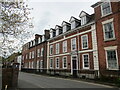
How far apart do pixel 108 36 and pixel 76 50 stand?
589cm

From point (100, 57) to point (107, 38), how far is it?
2.59 m

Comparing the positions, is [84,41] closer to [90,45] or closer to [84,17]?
[90,45]

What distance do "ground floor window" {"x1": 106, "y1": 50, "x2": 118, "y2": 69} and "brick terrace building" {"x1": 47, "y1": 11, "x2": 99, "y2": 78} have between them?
1.73m

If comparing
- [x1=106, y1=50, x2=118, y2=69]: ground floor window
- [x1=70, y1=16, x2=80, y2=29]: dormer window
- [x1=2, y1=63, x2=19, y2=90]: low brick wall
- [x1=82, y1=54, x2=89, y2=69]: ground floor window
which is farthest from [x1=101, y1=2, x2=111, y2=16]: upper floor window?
[x1=2, y1=63, x2=19, y2=90]: low brick wall

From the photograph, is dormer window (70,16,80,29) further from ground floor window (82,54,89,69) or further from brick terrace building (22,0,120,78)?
ground floor window (82,54,89,69)

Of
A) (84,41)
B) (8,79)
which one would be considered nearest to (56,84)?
(8,79)

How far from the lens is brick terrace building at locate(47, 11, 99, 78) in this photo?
659 inches

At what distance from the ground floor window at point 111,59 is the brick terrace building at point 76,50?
5.69 feet

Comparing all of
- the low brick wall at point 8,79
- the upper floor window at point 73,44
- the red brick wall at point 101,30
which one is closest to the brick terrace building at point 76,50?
the upper floor window at point 73,44

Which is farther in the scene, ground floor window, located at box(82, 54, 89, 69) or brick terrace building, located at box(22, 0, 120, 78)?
ground floor window, located at box(82, 54, 89, 69)

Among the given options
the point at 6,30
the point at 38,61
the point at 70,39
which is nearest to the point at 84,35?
the point at 70,39

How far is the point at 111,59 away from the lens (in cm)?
1420

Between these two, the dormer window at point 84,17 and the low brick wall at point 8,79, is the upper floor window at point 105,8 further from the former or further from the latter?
the low brick wall at point 8,79

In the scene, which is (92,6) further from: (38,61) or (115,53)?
(38,61)
